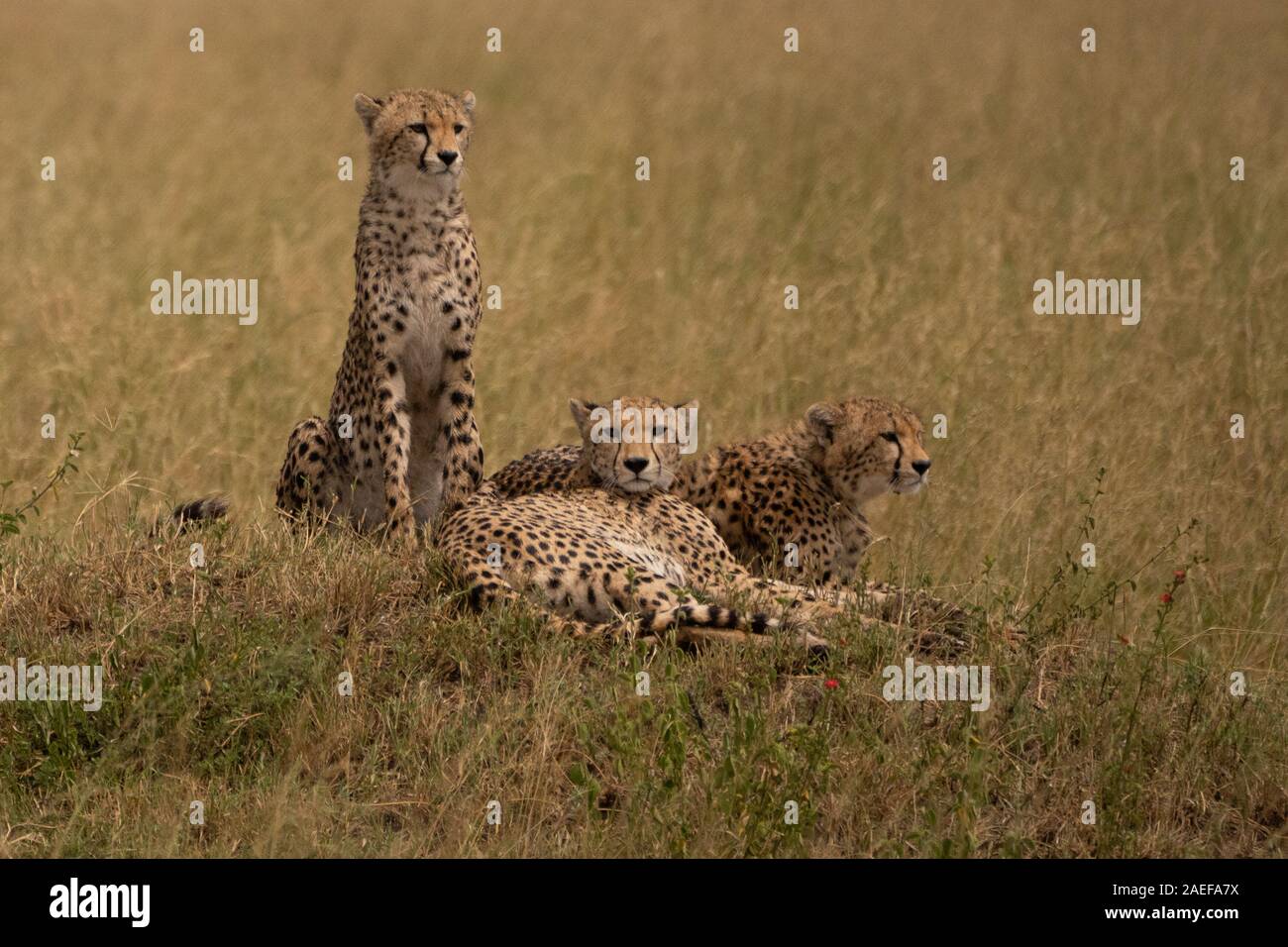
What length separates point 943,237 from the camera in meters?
11.1

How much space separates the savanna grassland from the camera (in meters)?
4.96

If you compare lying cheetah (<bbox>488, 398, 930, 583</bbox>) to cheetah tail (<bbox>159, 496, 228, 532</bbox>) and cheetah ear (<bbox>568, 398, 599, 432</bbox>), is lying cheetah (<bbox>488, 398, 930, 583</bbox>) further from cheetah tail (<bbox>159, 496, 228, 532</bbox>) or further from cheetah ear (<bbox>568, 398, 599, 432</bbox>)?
cheetah tail (<bbox>159, 496, 228, 532</bbox>)

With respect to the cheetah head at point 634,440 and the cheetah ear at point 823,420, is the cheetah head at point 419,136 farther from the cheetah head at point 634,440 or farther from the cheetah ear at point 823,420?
the cheetah ear at point 823,420

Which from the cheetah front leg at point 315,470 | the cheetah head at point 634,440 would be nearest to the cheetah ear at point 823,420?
the cheetah head at point 634,440

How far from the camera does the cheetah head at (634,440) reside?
647cm

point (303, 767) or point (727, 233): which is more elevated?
point (727, 233)

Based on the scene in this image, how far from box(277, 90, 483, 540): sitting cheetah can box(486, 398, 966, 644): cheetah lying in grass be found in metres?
0.33

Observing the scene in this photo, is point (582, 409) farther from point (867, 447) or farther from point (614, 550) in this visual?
point (867, 447)

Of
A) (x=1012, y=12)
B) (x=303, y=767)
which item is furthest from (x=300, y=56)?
(x=303, y=767)

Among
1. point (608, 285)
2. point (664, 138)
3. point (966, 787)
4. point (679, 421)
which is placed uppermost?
point (664, 138)

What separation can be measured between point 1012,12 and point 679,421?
9337mm

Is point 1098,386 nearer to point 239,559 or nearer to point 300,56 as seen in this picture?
point 239,559

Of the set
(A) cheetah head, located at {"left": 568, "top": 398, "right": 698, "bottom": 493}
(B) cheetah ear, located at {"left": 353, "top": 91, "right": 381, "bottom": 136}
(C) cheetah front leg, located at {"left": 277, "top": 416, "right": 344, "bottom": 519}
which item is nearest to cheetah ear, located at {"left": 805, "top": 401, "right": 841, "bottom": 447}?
(A) cheetah head, located at {"left": 568, "top": 398, "right": 698, "bottom": 493}

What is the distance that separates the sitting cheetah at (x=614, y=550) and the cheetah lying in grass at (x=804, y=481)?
115mm
